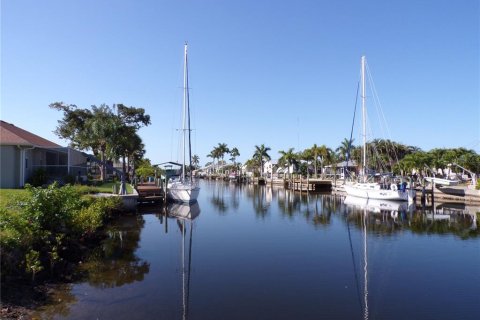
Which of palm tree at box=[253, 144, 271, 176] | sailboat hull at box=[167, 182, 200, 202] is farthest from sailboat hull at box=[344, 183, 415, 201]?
palm tree at box=[253, 144, 271, 176]

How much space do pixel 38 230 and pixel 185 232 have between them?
1225 centimetres

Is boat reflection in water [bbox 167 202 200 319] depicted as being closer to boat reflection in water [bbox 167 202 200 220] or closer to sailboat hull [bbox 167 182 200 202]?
boat reflection in water [bbox 167 202 200 220]

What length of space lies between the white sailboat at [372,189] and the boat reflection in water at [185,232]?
21.5 m

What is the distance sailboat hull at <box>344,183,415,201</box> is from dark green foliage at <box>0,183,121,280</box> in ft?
120

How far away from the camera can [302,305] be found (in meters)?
11.4

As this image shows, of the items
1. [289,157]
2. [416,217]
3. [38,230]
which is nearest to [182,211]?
[416,217]

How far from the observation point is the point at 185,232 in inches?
969

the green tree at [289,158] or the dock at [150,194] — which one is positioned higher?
the green tree at [289,158]

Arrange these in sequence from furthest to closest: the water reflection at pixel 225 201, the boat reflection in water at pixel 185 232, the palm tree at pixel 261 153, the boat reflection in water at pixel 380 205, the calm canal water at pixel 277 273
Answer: the palm tree at pixel 261 153 → the water reflection at pixel 225 201 → the boat reflection in water at pixel 380 205 → the boat reflection in water at pixel 185 232 → the calm canal water at pixel 277 273

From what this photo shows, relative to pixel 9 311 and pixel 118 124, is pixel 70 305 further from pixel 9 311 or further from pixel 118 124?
pixel 118 124

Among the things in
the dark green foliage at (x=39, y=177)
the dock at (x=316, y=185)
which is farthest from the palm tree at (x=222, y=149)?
the dark green foliage at (x=39, y=177)

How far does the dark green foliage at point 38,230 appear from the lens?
441 inches

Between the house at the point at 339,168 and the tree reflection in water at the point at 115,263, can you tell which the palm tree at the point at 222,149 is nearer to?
the house at the point at 339,168

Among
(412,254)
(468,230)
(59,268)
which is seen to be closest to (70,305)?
(59,268)
